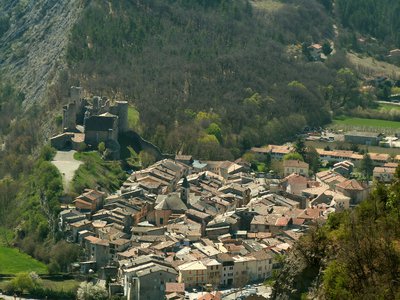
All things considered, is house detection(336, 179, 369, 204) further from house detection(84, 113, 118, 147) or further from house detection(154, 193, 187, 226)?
house detection(84, 113, 118, 147)

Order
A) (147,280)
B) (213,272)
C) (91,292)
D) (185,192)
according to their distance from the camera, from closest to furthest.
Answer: (147,280) < (91,292) < (213,272) < (185,192)

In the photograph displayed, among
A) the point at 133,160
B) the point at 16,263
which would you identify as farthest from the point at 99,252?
the point at 133,160

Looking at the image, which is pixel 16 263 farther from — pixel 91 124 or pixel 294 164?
pixel 294 164

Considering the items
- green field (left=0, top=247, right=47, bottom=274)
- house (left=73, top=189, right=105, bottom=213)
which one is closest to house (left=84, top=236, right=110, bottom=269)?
green field (left=0, top=247, right=47, bottom=274)

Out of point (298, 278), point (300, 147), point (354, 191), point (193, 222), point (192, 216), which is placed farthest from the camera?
point (300, 147)

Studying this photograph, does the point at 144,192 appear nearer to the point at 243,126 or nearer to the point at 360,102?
the point at 243,126

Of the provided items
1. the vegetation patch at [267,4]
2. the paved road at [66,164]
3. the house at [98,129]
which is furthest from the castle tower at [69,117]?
the vegetation patch at [267,4]
